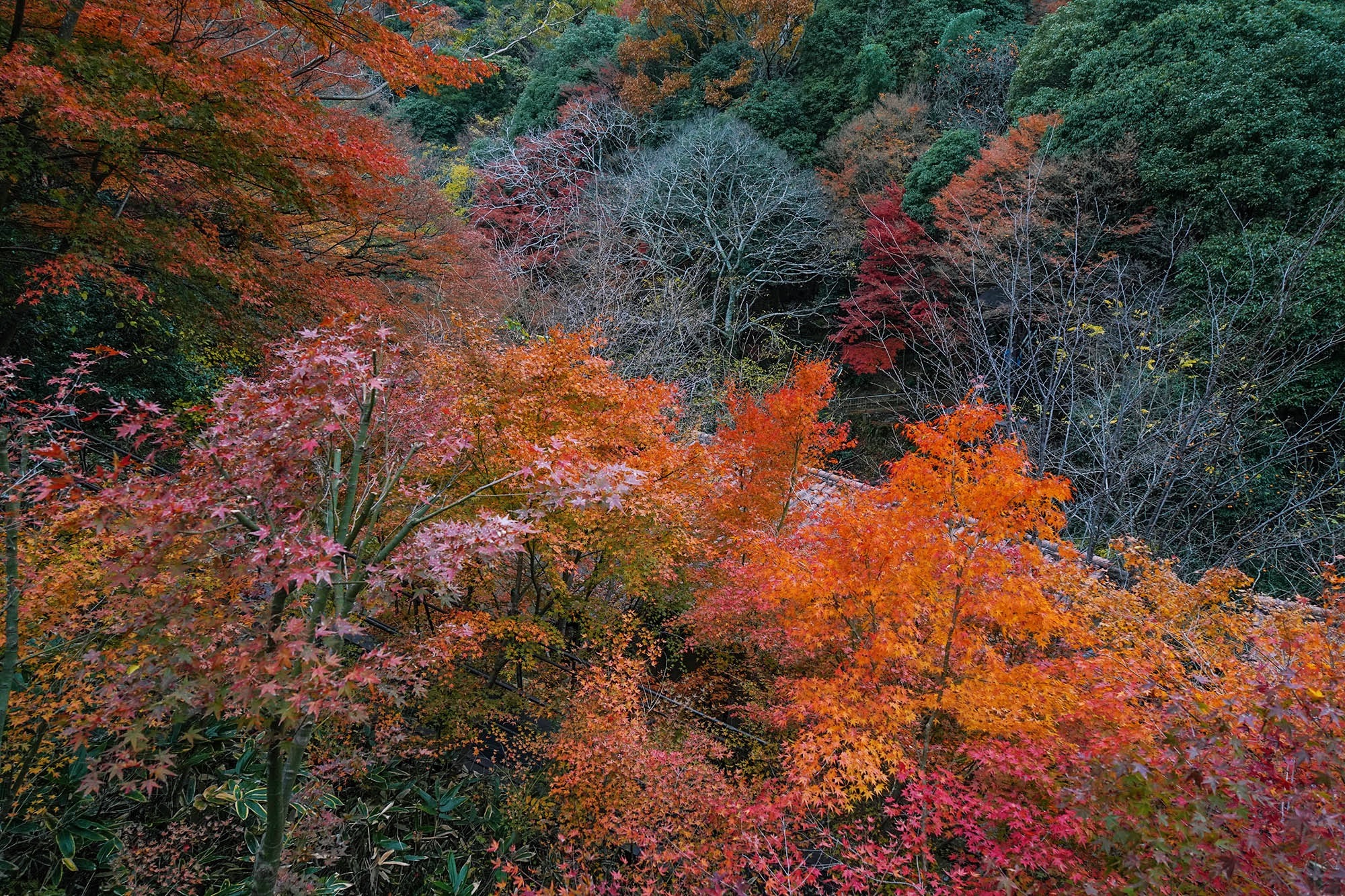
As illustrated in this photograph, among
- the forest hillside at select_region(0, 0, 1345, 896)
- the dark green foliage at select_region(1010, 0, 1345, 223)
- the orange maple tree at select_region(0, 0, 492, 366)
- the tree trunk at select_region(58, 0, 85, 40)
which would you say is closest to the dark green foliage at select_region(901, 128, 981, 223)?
the forest hillside at select_region(0, 0, 1345, 896)

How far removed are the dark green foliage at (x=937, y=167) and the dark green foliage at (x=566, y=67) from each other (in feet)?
55.3

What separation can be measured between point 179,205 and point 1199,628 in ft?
50.6

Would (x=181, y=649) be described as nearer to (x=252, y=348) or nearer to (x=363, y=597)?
(x=363, y=597)

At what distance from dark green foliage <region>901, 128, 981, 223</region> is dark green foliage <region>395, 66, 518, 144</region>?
23352mm

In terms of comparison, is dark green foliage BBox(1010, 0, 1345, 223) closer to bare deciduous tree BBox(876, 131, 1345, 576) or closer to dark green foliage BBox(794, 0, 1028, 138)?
bare deciduous tree BBox(876, 131, 1345, 576)

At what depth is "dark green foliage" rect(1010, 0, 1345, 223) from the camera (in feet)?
38.4

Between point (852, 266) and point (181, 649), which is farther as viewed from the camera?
point (852, 266)

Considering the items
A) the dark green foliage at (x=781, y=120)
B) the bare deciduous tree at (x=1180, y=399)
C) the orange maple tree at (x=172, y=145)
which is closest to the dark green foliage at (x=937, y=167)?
the bare deciduous tree at (x=1180, y=399)

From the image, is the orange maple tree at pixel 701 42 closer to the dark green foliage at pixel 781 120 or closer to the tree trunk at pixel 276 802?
the dark green foliage at pixel 781 120

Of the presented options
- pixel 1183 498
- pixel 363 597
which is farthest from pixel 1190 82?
pixel 363 597

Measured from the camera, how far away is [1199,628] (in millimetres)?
7195

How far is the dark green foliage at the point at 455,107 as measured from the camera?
104ft

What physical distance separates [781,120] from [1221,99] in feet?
46.9

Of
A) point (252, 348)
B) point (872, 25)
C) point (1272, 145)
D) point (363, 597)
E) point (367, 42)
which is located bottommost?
point (252, 348)
